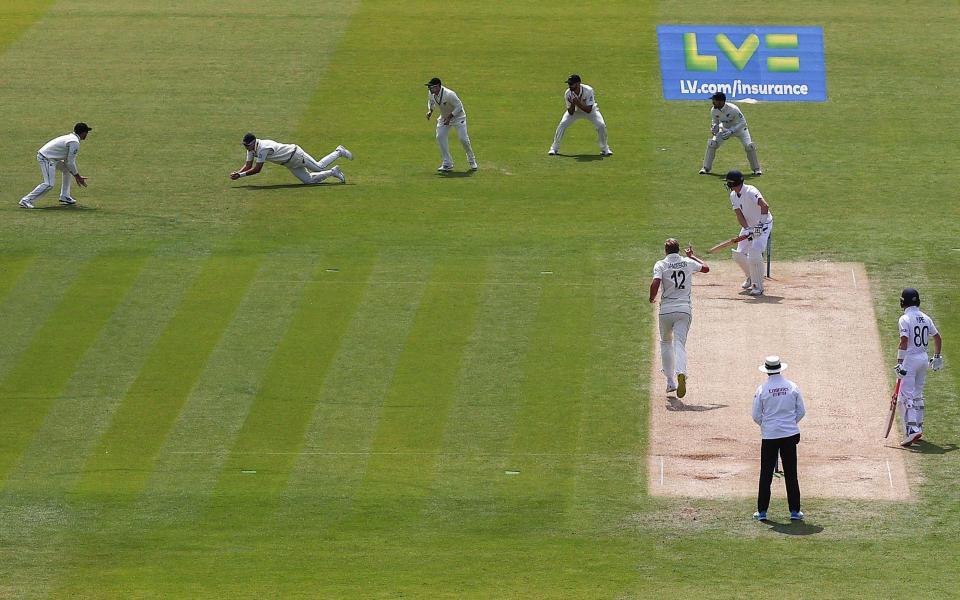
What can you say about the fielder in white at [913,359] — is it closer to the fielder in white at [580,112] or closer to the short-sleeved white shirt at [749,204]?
the short-sleeved white shirt at [749,204]

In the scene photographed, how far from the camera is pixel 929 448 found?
67.8 feet

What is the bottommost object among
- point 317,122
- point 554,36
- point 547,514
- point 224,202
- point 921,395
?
point 547,514

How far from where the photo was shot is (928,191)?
106 ft

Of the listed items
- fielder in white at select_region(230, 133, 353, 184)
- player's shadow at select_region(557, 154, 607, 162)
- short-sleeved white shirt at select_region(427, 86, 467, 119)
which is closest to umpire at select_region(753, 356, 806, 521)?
short-sleeved white shirt at select_region(427, 86, 467, 119)

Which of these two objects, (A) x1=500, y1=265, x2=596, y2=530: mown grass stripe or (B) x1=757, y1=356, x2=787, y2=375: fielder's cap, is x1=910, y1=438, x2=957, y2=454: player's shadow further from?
(A) x1=500, y1=265, x2=596, y2=530: mown grass stripe

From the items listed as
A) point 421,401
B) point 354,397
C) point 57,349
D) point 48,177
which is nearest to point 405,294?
point 354,397

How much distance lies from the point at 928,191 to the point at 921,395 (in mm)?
12855

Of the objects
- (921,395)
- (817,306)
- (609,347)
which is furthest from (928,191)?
(921,395)

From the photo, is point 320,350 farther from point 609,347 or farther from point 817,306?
point 817,306

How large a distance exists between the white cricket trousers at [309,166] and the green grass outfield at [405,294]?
0.53 m

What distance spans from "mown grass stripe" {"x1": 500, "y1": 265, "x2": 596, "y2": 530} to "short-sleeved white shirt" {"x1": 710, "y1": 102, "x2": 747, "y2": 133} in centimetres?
629

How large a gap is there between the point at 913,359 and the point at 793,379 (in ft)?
10.2

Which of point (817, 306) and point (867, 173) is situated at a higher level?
point (867, 173)

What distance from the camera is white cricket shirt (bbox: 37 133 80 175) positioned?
31016mm
